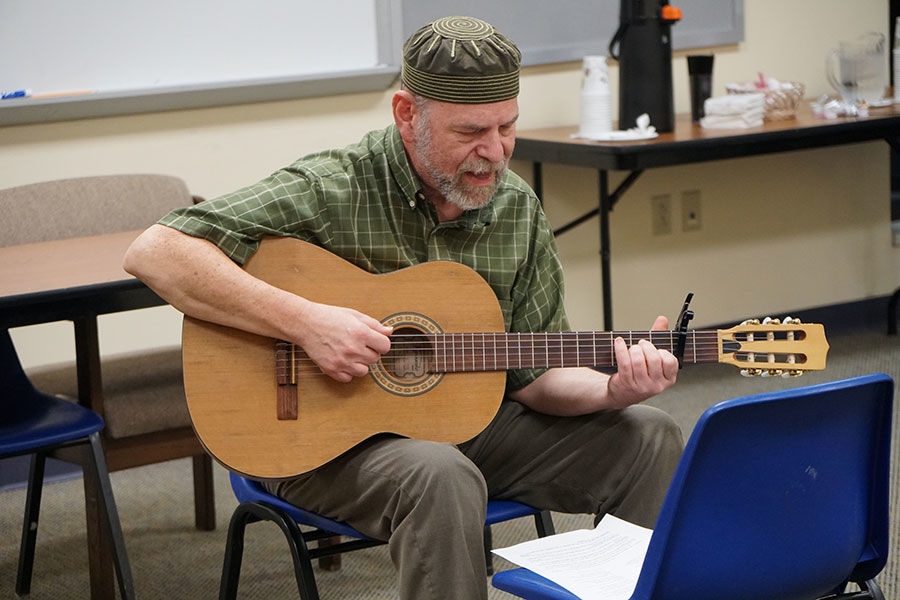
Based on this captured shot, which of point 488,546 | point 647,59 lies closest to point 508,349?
point 488,546

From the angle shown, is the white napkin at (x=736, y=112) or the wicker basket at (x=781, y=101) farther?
the wicker basket at (x=781, y=101)

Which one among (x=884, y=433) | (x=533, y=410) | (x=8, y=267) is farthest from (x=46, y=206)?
(x=884, y=433)

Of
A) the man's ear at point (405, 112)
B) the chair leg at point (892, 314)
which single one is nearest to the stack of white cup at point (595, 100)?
the chair leg at point (892, 314)

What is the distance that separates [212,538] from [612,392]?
1.43 meters

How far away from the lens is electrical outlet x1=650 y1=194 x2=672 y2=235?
13.8 ft

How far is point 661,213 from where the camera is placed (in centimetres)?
423

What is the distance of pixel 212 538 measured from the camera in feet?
9.55

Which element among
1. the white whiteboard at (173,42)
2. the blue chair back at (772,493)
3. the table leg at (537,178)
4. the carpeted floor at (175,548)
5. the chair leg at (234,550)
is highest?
the white whiteboard at (173,42)

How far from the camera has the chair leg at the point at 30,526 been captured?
2586 millimetres

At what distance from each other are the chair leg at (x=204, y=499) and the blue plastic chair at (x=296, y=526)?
91 centimetres

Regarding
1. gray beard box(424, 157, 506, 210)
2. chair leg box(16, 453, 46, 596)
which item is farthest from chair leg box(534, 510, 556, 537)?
chair leg box(16, 453, 46, 596)

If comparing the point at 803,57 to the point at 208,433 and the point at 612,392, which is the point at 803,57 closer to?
the point at 612,392

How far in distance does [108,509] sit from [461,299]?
92 centimetres

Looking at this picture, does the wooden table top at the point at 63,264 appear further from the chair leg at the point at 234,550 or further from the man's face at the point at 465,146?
the man's face at the point at 465,146
